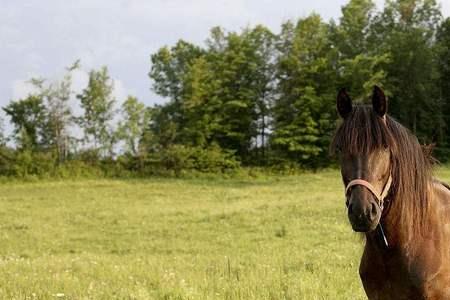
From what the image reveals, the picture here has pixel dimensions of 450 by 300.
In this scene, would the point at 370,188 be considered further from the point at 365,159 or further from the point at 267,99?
the point at 267,99

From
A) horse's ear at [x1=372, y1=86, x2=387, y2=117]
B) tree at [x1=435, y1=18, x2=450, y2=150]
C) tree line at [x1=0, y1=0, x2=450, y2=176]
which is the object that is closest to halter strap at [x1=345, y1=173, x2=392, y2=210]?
horse's ear at [x1=372, y1=86, x2=387, y2=117]

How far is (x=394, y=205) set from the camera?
361 cm

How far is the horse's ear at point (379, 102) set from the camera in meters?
3.49

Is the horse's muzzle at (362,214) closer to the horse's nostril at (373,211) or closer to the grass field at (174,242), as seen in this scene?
the horse's nostril at (373,211)

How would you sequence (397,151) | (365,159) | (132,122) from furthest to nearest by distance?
(132,122), (397,151), (365,159)

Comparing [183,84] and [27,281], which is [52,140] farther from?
[27,281]

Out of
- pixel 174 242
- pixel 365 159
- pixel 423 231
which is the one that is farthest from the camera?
pixel 174 242

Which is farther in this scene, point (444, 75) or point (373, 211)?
point (444, 75)

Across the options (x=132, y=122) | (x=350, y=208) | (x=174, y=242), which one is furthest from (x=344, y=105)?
(x=132, y=122)

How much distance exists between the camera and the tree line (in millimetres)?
40750

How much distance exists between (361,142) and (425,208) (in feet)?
2.72

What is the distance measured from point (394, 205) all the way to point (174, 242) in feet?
36.3

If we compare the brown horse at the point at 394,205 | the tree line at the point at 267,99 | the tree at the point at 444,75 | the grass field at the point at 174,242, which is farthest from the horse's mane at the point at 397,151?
the tree at the point at 444,75

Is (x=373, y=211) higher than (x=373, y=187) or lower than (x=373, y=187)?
lower
